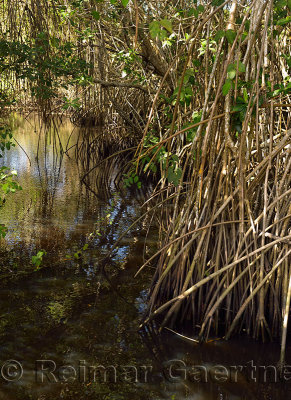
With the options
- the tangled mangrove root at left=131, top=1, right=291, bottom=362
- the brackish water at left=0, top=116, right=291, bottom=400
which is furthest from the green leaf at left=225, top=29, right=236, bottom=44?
the brackish water at left=0, top=116, right=291, bottom=400

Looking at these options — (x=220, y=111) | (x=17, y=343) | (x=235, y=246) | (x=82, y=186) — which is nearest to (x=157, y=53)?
(x=82, y=186)

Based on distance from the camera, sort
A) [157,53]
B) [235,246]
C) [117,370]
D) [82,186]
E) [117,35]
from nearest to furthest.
Result: [117,370] → [235,246] → [157,53] → [117,35] → [82,186]

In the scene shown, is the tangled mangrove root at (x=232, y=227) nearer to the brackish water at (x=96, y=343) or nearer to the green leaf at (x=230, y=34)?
the green leaf at (x=230, y=34)

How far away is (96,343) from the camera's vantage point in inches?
121

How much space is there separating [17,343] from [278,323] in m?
1.72

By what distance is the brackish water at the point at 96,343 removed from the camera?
2670 mm

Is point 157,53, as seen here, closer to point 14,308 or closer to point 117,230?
point 117,230

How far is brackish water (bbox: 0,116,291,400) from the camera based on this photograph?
2.67 meters

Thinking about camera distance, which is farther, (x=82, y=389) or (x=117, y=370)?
(x=117, y=370)

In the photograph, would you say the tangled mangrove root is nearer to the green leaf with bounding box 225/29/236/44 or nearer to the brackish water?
the green leaf with bounding box 225/29/236/44

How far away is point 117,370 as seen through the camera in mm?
2805

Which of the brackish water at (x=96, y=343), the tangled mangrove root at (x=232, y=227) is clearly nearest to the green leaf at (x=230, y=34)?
the tangled mangrove root at (x=232, y=227)

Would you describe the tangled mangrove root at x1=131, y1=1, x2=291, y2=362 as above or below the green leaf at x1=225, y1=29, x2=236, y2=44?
below

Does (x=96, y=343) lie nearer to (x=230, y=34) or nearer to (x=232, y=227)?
(x=232, y=227)
